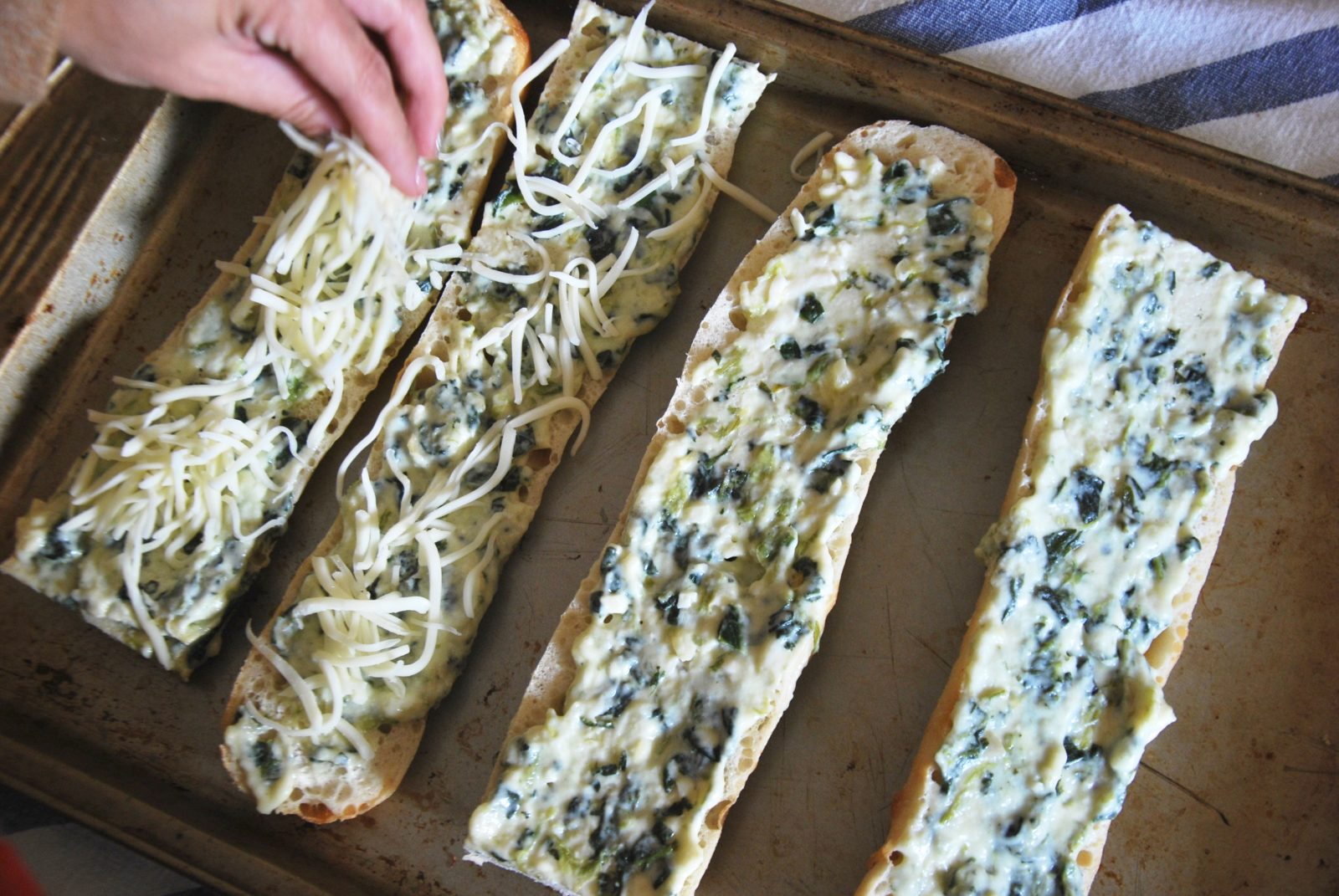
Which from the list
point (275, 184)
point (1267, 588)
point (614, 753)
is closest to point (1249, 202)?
point (1267, 588)

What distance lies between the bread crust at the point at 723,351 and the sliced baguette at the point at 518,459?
237 millimetres

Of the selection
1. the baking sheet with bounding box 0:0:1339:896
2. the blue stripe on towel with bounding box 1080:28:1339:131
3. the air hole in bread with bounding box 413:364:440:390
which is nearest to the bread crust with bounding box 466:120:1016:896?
the baking sheet with bounding box 0:0:1339:896

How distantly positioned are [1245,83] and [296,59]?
2721 millimetres

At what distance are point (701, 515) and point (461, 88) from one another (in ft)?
5.18

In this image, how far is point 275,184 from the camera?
11.4 ft

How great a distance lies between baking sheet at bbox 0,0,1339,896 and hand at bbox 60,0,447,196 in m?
0.76

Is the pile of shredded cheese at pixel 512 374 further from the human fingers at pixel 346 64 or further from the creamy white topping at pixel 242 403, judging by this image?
the human fingers at pixel 346 64

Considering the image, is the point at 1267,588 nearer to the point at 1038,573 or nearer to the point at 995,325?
the point at 1038,573

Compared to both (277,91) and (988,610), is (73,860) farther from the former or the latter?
(988,610)

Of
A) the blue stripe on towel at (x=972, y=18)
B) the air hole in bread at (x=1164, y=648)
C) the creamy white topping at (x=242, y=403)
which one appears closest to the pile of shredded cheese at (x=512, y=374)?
the creamy white topping at (x=242, y=403)

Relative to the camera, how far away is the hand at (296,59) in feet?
7.96

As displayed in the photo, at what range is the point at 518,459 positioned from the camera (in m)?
3.02

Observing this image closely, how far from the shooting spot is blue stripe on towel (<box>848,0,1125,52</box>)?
3.11 metres

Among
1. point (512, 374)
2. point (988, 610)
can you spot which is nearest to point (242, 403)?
point (512, 374)
